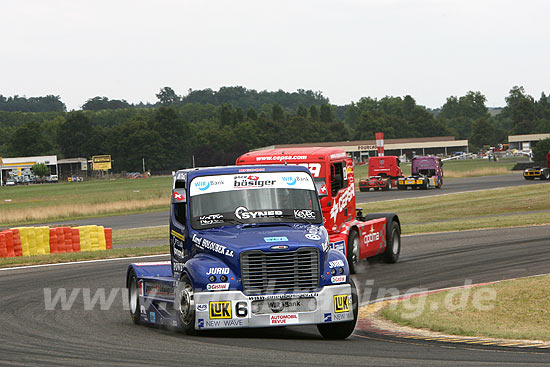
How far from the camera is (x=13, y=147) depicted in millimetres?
193375

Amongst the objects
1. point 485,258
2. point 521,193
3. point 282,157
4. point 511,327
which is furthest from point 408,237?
point 521,193

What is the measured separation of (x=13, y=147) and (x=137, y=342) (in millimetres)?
192364

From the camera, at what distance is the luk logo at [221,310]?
10742mm

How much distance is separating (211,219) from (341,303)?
226cm

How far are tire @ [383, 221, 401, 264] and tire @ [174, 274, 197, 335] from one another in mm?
10206

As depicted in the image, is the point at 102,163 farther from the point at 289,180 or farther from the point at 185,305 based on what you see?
the point at 185,305

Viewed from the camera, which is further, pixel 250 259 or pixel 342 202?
pixel 342 202

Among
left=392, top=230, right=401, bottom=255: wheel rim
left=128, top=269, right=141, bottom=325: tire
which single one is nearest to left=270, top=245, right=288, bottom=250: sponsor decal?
left=128, top=269, right=141, bottom=325: tire

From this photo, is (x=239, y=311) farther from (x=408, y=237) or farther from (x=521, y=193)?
(x=521, y=193)

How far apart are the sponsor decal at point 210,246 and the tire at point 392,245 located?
9993 mm

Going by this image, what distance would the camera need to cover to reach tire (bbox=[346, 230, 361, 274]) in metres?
19.0

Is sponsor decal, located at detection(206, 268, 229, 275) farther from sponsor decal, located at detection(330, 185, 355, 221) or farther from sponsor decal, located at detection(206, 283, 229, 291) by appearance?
sponsor decal, located at detection(330, 185, 355, 221)

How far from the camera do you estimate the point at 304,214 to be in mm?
12102

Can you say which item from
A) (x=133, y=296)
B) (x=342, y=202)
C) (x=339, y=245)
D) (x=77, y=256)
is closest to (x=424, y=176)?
(x=77, y=256)
